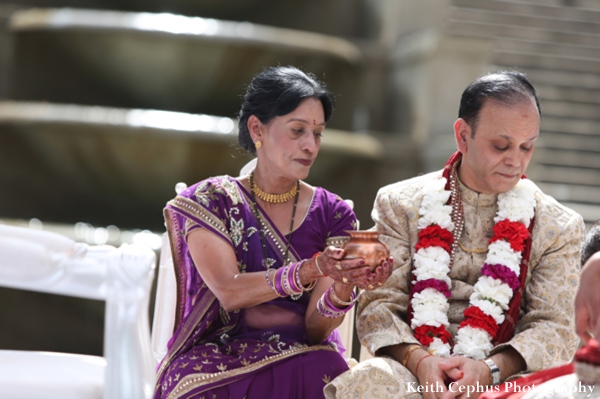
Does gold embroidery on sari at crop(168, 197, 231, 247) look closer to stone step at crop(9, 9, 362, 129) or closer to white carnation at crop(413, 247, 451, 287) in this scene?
white carnation at crop(413, 247, 451, 287)

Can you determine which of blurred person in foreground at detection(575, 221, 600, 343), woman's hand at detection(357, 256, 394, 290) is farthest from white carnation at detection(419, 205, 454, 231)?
blurred person in foreground at detection(575, 221, 600, 343)

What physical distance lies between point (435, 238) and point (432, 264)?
107mm

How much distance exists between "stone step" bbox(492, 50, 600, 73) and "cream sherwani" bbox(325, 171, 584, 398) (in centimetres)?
581

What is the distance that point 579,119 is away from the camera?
899 cm

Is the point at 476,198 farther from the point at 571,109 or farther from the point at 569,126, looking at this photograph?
the point at 571,109

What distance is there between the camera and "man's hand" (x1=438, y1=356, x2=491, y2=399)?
113 inches

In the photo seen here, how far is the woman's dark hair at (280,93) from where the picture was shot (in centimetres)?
331

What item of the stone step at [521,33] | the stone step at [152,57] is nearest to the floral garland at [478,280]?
the stone step at [152,57]

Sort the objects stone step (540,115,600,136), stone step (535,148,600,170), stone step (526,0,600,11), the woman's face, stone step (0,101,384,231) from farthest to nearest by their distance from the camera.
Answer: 1. stone step (526,0,600,11)
2. stone step (540,115,600,136)
3. stone step (535,148,600,170)
4. stone step (0,101,384,231)
5. the woman's face

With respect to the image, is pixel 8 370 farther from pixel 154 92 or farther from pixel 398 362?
pixel 154 92

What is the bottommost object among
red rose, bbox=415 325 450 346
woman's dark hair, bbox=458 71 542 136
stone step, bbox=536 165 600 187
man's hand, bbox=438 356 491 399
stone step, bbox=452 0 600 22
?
man's hand, bbox=438 356 491 399

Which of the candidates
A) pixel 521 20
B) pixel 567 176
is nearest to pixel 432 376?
pixel 567 176

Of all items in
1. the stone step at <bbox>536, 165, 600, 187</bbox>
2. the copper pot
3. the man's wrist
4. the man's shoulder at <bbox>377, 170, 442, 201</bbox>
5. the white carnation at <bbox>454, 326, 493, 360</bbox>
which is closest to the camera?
the copper pot

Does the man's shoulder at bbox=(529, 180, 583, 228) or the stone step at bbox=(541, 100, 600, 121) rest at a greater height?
the stone step at bbox=(541, 100, 600, 121)
